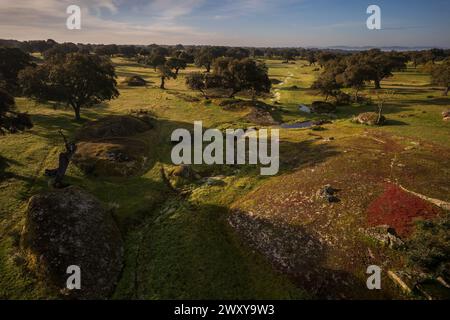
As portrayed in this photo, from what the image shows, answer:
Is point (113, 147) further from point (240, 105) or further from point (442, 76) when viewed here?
point (442, 76)

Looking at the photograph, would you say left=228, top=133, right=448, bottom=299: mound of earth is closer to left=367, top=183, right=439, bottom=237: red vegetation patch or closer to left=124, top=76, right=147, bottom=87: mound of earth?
left=367, top=183, right=439, bottom=237: red vegetation patch

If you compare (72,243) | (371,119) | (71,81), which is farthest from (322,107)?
(72,243)

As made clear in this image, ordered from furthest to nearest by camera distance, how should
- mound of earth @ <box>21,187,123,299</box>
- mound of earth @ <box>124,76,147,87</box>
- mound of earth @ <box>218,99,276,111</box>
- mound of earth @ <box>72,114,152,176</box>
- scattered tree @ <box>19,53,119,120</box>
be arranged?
1. mound of earth @ <box>124,76,147,87</box>
2. mound of earth @ <box>218,99,276,111</box>
3. scattered tree @ <box>19,53,119,120</box>
4. mound of earth @ <box>72,114,152,176</box>
5. mound of earth @ <box>21,187,123,299</box>

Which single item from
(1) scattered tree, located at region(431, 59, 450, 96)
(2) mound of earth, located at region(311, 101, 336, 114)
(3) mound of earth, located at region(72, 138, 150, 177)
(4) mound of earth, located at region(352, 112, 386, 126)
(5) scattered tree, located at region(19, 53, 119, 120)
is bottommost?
(3) mound of earth, located at region(72, 138, 150, 177)

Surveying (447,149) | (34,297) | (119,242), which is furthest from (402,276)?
(447,149)

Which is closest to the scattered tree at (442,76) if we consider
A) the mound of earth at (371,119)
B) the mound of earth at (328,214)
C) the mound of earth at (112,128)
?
the mound of earth at (371,119)

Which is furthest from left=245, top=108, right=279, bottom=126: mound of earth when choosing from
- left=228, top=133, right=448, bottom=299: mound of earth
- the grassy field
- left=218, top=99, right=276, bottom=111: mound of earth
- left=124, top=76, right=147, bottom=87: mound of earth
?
left=124, top=76, right=147, bottom=87: mound of earth
